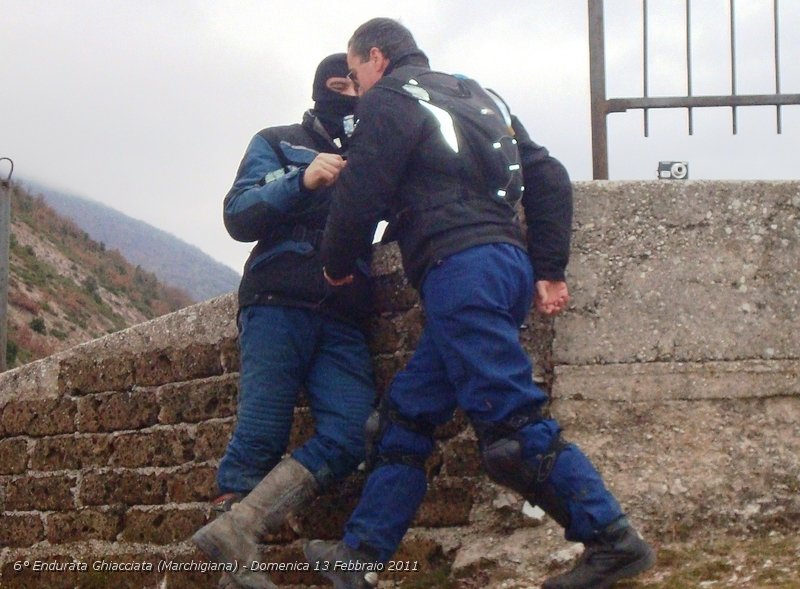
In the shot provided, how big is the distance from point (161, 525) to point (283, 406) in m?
1.35

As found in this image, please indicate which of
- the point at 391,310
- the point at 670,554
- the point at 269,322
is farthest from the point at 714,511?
the point at 269,322

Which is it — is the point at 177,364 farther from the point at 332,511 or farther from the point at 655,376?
the point at 655,376

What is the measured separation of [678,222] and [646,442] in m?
0.84

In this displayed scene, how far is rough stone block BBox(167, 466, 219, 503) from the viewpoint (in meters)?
5.15

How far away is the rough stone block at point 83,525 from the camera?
550 centimetres

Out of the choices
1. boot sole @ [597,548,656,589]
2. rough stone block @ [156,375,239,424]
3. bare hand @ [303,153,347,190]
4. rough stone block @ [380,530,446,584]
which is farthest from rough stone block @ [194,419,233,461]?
boot sole @ [597,548,656,589]

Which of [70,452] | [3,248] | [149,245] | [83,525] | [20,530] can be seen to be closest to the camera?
[83,525]

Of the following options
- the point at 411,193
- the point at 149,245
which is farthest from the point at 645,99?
the point at 149,245

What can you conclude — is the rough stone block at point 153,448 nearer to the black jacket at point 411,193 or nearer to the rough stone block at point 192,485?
the rough stone block at point 192,485

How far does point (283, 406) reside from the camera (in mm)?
4309

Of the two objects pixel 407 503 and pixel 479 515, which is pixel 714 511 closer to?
pixel 479 515

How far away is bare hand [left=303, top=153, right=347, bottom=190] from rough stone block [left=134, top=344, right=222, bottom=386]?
1297 mm

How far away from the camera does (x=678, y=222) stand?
448 centimetres

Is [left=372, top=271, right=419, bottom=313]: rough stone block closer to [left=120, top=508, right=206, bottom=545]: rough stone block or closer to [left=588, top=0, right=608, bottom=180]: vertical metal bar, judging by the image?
[left=588, top=0, right=608, bottom=180]: vertical metal bar
